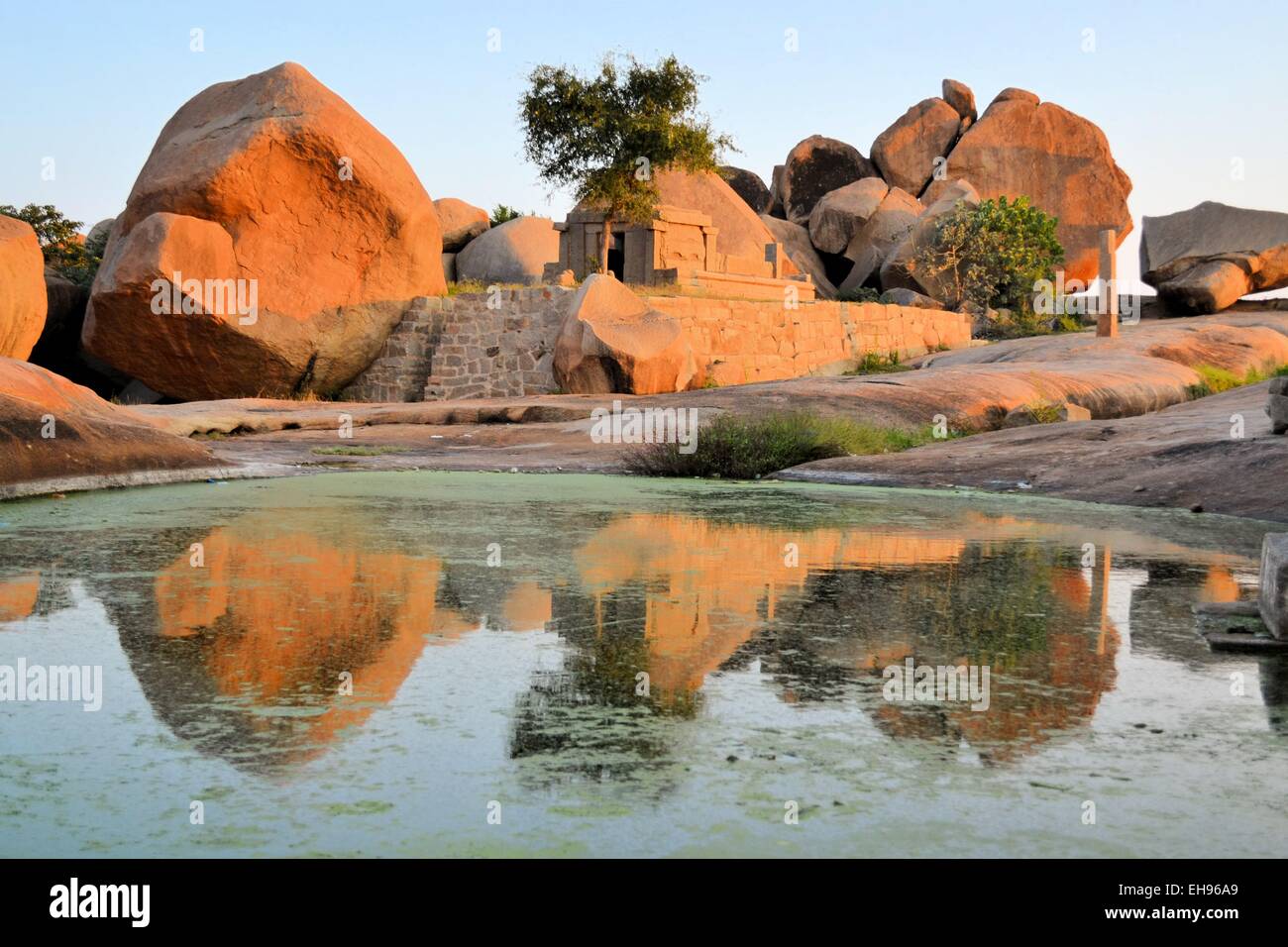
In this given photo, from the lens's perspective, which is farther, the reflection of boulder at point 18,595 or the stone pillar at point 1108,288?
the stone pillar at point 1108,288

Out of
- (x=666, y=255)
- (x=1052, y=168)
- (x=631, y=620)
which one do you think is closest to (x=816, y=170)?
(x=1052, y=168)

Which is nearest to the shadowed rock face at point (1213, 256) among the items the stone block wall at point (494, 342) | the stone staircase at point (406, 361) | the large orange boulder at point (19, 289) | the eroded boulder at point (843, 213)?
the eroded boulder at point (843, 213)

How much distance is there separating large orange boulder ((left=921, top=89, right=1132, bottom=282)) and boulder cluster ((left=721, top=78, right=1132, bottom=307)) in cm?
4

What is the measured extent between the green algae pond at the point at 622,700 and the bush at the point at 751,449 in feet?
17.5

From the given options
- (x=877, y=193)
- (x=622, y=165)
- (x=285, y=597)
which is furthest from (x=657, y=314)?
(x=877, y=193)

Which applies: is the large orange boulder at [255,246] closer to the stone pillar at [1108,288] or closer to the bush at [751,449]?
the bush at [751,449]

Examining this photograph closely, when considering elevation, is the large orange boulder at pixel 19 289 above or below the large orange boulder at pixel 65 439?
above

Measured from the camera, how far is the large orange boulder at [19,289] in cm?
1994

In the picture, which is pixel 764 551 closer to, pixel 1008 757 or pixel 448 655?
pixel 448 655

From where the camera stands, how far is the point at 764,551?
6316 millimetres

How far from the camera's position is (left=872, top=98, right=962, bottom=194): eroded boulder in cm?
5084

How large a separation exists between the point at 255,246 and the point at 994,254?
23605mm

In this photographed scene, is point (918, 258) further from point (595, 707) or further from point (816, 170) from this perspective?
point (595, 707)
